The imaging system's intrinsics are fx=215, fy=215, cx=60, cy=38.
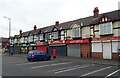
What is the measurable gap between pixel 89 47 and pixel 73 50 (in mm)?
4828

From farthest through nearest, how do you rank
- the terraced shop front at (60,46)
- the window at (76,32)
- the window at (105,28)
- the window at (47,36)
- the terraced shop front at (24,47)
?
the terraced shop front at (24,47)
the window at (47,36)
the terraced shop front at (60,46)
the window at (76,32)
the window at (105,28)

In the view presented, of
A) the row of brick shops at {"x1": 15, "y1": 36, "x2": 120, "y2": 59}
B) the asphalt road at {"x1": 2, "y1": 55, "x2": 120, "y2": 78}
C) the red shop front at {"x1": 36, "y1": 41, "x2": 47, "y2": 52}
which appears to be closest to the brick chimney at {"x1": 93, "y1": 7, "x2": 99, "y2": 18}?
the row of brick shops at {"x1": 15, "y1": 36, "x2": 120, "y2": 59}

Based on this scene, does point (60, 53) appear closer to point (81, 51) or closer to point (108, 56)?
point (81, 51)

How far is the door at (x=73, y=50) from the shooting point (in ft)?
121

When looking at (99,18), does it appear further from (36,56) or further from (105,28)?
(36,56)

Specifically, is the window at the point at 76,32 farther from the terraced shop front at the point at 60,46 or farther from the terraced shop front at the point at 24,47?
the terraced shop front at the point at 24,47

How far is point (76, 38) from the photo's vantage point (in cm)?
3728

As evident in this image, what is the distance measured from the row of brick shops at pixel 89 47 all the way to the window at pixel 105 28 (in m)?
1.04

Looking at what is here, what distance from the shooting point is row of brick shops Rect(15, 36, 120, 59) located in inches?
1155

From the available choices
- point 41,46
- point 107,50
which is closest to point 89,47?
point 107,50

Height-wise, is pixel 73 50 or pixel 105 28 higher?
pixel 105 28

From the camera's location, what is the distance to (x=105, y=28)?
30922 millimetres

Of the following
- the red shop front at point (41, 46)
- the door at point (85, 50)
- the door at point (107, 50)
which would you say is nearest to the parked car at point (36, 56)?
the door at point (85, 50)

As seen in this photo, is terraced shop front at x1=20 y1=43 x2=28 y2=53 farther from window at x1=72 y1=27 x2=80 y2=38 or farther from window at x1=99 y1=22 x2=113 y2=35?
window at x1=99 y1=22 x2=113 y2=35
